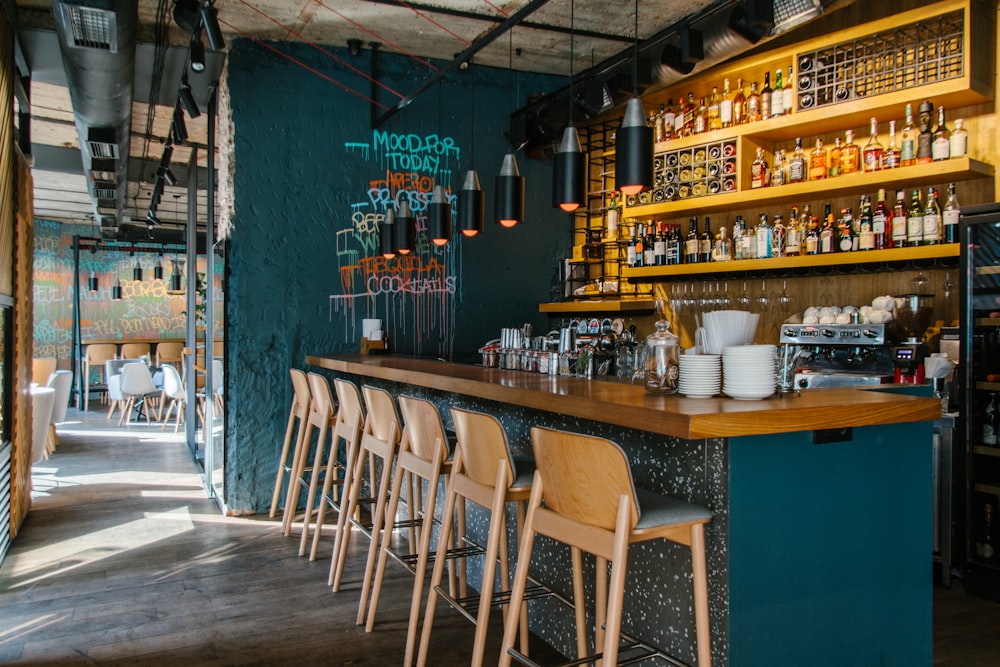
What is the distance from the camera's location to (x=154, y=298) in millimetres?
13398

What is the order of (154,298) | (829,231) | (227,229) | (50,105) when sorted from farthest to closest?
(154,298)
(50,105)
(227,229)
(829,231)

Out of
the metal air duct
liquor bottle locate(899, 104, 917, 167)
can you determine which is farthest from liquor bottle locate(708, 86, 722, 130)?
the metal air duct

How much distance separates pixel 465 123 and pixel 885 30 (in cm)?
278

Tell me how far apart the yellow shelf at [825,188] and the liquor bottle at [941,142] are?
12 centimetres

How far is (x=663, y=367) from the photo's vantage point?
2322 millimetres

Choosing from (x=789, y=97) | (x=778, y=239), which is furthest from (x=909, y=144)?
(x=778, y=239)

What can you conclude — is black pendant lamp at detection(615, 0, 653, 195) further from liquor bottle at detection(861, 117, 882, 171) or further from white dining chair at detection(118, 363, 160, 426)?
white dining chair at detection(118, 363, 160, 426)

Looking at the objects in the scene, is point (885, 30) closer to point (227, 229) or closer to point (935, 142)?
point (935, 142)

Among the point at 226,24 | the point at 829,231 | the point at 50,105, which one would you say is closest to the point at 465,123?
the point at 226,24

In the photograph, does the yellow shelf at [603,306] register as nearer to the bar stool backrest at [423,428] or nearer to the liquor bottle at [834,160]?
the liquor bottle at [834,160]

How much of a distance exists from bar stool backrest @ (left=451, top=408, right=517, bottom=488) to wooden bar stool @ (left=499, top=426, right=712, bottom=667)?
0.19m

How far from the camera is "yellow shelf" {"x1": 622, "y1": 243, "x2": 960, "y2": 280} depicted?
394 centimetres

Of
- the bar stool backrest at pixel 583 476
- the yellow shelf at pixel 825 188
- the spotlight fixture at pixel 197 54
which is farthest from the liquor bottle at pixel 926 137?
the spotlight fixture at pixel 197 54

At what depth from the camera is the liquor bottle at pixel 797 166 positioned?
15.2 ft
